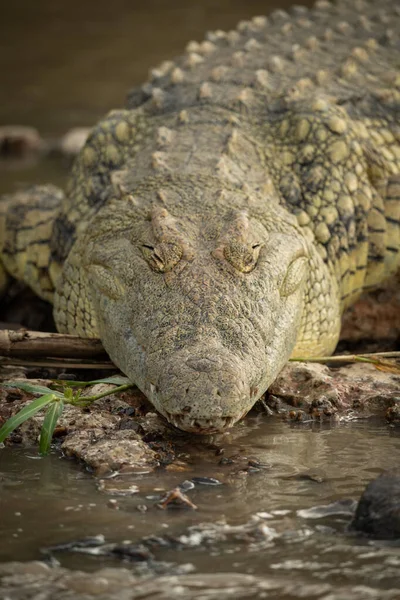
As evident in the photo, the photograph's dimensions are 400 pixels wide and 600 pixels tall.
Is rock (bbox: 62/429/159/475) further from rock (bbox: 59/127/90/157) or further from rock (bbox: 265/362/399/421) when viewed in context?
rock (bbox: 59/127/90/157)

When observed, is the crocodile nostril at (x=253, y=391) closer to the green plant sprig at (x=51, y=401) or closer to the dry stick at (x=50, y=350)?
the green plant sprig at (x=51, y=401)

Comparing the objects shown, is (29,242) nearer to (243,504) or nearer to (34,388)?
(34,388)

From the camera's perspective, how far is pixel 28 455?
3.84 metres

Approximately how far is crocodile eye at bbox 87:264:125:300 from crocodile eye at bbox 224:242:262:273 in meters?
0.53

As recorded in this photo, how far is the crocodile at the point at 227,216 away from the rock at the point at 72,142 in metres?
3.99

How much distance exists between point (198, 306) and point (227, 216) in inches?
29.0

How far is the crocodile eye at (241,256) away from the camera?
4262 millimetres

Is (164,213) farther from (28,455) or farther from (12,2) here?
(12,2)

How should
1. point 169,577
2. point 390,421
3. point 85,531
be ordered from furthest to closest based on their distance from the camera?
point 390,421 → point 85,531 → point 169,577

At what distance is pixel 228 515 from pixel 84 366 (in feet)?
5.08

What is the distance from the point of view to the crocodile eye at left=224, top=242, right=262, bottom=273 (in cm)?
426

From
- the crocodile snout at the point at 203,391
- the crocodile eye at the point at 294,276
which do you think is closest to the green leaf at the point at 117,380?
the crocodile snout at the point at 203,391

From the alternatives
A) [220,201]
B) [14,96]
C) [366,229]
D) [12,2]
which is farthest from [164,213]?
[12,2]

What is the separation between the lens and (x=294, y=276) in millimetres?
4688
